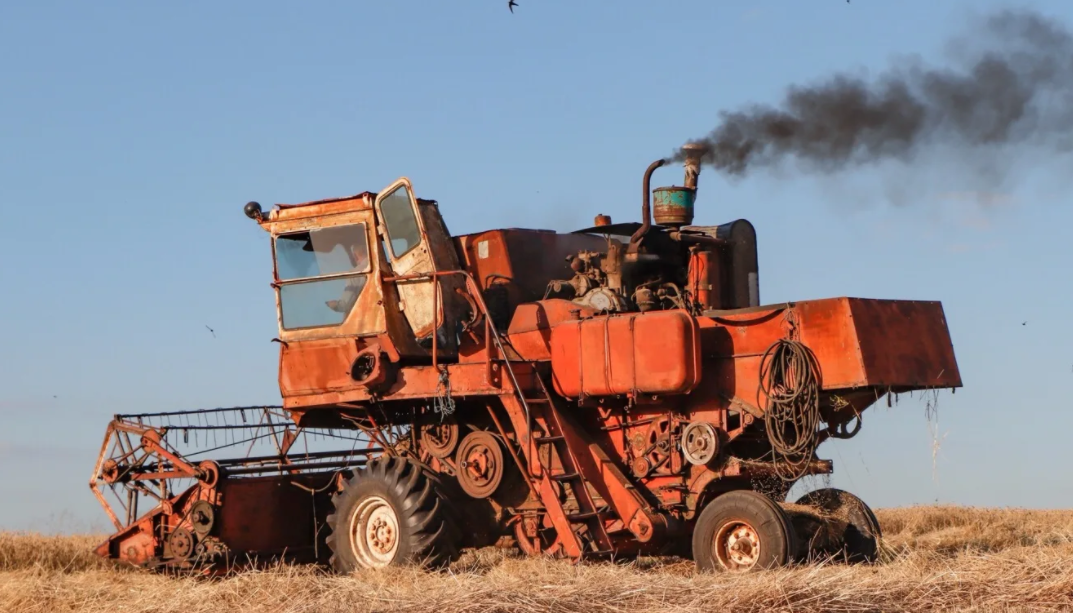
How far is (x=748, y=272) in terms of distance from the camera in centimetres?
1548

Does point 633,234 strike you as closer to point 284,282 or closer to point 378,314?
point 378,314

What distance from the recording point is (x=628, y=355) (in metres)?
14.0

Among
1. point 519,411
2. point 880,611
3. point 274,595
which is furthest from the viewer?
point 519,411

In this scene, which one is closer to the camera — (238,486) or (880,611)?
(880,611)

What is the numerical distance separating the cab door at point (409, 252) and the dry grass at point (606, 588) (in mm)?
2835

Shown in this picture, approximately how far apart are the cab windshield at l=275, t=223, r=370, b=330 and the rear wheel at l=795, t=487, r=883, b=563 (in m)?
5.61

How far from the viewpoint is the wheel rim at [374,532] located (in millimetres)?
14789

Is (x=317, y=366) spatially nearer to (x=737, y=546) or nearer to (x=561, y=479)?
(x=561, y=479)

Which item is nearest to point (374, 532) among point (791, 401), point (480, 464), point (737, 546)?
point (480, 464)

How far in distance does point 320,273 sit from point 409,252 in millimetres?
1330

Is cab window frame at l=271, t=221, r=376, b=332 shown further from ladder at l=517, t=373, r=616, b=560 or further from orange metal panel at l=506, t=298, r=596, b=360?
ladder at l=517, t=373, r=616, b=560

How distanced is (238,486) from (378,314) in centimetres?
264

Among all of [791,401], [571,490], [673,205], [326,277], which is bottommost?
[571,490]

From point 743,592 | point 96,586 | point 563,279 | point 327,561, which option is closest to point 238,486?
point 327,561
